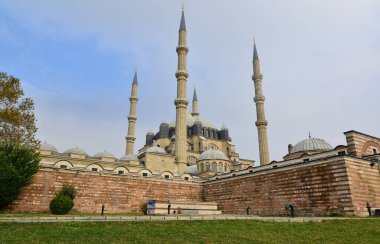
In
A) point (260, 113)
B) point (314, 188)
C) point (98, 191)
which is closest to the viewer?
point (314, 188)

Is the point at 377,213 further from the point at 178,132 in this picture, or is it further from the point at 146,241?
the point at 178,132

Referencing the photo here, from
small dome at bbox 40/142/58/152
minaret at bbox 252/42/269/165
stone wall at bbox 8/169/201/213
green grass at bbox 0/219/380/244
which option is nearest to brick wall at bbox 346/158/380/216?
green grass at bbox 0/219/380/244

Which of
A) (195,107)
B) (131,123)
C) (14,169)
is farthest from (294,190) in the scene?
(195,107)

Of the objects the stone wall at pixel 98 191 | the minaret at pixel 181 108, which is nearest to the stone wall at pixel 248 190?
the stone wall at pixel 98 191

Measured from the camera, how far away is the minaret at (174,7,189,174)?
3241 cm

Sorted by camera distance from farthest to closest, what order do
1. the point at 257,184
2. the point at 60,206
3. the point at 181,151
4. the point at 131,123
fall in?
1. the point at 131,123
2. the point at 181,151
3. the point at 257,184
4. the point at 60,206

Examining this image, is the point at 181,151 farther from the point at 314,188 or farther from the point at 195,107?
the point at 195,107

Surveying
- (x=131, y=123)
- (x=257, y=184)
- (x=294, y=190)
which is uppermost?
(x=131, y=123)

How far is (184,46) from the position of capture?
3578cm

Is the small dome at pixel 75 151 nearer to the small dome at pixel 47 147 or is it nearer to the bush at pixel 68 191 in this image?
the small dome at pixel 47 147

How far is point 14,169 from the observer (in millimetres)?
14344

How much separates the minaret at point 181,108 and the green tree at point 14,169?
1818cm

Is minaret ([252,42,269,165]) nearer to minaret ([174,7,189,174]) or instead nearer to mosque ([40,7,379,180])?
mosque ([40,7,379,180])

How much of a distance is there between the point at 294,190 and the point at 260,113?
68.0 feet
